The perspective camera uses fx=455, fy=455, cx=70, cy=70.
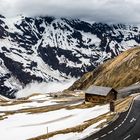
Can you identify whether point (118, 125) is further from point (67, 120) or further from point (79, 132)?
point (67, 120)

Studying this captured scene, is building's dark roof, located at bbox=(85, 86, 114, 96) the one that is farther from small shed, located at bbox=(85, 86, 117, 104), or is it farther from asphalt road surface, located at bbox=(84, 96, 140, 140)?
asphalt road surface, located at bbox=(84, 96, 140, 140)

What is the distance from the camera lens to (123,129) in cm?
6806

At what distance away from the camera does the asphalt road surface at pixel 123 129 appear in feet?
204

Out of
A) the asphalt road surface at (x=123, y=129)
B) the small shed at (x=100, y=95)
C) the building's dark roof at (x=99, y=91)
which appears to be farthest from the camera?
the building's dark roof at (x=99, y=91)

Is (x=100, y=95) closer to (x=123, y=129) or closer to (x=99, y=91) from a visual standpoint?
(x=99, y=91)

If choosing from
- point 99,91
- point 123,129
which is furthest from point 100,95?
point 123,129

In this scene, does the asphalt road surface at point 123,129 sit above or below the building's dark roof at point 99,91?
above

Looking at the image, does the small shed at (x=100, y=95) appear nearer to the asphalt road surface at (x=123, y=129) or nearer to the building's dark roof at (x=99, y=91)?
the building's dark roof at (x=99, y=91)

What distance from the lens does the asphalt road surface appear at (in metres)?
62.3

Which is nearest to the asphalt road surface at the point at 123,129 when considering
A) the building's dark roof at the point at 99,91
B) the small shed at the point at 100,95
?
the small shed at the point at 100,95

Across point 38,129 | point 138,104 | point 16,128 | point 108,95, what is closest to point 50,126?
point 38,129

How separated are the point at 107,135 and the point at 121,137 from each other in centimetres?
230

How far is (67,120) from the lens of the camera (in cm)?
10356

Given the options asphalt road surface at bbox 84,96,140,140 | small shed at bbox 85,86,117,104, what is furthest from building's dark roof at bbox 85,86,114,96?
asphalt road surface at bbox 84,96,140,140
